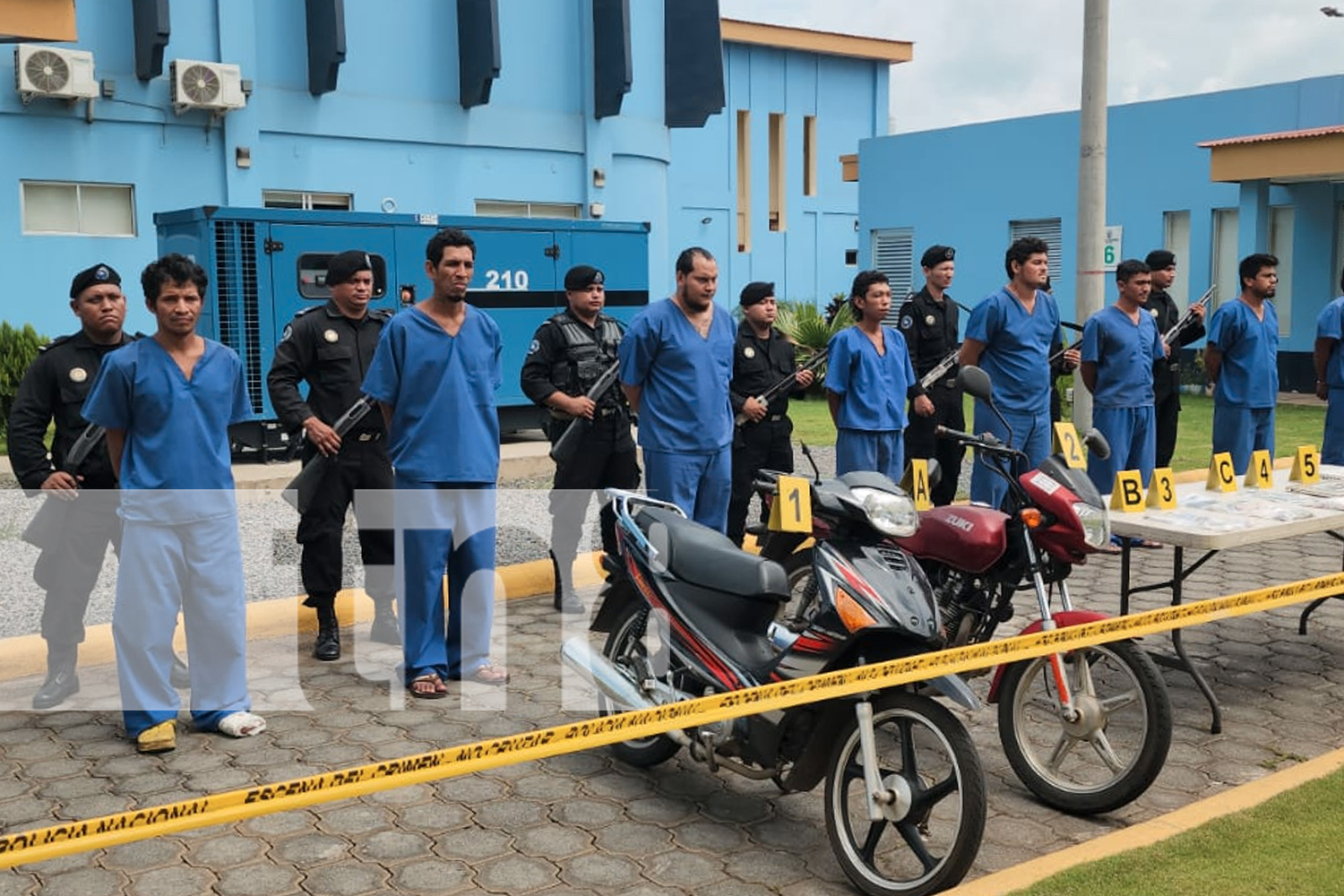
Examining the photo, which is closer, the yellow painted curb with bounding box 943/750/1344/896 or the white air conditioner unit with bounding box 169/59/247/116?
the yellow painted curb with bounding box 943/750/1344/896

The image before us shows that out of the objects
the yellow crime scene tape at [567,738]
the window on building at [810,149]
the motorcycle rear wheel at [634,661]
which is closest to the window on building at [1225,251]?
the window on building at [810,149]

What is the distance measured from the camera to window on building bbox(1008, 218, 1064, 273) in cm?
2409

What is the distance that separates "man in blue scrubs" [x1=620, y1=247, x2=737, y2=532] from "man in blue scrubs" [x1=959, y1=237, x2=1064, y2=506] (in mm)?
2090

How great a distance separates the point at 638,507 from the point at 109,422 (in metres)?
1.90

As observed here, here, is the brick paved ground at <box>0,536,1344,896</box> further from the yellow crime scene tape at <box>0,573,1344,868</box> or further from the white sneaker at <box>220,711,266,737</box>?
the yellow crime scene tape at <box>0,573,1344,868</box>

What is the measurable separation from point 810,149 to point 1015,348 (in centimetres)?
2811

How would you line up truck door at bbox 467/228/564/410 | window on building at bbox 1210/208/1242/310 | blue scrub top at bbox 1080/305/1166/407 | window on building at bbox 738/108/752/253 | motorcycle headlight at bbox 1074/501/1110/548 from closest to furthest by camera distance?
motorcycle headlight at bbox 1074/501/1110/548
blue scrub top at bbox 1080/305/1166/407
truck door at bbox 467/228/564/410
window on building at bbox 1210/208/1242/310
window on building at bbox 738/108/752/253

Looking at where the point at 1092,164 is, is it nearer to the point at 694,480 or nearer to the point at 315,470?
the point at 694,480

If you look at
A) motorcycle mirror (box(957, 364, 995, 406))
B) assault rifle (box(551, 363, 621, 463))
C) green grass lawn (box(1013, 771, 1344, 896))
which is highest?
motorcycle mirror (box(957, 364, 995, 406))

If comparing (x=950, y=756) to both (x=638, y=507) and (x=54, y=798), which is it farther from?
(x=54, y=798)

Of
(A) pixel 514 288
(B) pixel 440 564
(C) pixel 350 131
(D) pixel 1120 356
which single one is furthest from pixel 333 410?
(C) pixel 350 131

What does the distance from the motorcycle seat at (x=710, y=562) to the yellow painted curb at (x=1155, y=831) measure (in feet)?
3.38

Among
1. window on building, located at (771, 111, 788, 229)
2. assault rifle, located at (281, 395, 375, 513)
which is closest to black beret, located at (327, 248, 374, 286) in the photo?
assault rifle, located at (281, 395, 375, 513)

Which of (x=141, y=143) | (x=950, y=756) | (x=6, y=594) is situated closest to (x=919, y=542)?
(x=950, y=756)
